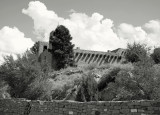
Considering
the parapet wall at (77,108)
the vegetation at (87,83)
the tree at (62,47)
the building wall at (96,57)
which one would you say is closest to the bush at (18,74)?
the vegetation at (87,83)

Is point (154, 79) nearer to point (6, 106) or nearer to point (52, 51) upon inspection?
point (6, 106)

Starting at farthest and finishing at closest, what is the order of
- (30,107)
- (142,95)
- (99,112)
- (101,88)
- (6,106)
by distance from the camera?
(101,88)
(142,95)
(6,106)
(30,107)
(99,112)

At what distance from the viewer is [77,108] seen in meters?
10.2

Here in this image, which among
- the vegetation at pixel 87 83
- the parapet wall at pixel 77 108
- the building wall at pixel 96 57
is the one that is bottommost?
the parapet wall at pixel 77 108

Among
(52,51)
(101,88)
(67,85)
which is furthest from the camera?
(52,51)

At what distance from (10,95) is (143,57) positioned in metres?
13.3

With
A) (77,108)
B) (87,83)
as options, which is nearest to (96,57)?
(87,83)

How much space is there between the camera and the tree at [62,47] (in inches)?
1875

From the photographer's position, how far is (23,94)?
21766 mm

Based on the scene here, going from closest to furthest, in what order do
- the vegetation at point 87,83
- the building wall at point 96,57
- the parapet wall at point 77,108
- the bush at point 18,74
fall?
the parapet wall at point 77,108 → the vegetation at point 87,83 → the bush at point 18,74 → the building wall at point 96,57

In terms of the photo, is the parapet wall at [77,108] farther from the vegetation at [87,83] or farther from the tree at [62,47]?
the tree at [62,47]

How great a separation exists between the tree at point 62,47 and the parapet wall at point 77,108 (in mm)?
32506

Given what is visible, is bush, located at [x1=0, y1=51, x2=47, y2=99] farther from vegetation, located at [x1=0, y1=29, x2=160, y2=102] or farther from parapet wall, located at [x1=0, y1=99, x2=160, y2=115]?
parapet wall, located at [x1=0, y1=99, x2=160, y2=115]

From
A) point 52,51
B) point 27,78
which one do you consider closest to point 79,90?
point 27,78
